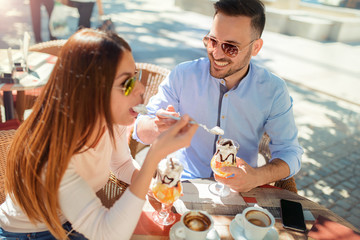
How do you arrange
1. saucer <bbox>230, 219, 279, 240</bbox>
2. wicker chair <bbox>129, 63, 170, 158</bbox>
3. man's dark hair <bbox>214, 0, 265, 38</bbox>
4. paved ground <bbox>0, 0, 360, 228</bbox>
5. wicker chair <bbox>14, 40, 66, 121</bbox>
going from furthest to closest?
paved ground <bbox>0, 0, 360, 228</bbox> < wicker chair <bbox>14, 40, 66, 121</bbox> < wicker chair <bbox>129, 63, 170, 158</bbox> < man's dark hair <bbox>214, 0, 265, 38</bbox> < saucer <bbox>230, 219, 279, 240</bbox>

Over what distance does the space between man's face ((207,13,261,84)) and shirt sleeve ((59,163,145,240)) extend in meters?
1.34

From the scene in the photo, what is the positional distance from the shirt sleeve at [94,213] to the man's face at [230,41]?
4.40 ft

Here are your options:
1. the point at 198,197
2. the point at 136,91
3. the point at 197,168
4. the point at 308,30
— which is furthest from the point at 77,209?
the point at 308,30

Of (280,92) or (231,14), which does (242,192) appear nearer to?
(280,92)

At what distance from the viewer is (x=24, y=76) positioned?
328 centimetres

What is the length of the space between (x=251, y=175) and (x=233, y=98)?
73cm

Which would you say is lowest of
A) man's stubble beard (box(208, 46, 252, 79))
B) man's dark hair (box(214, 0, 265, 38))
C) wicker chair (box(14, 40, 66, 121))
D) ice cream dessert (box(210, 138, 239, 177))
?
wicker chair (box(14, 40, 66, 121))

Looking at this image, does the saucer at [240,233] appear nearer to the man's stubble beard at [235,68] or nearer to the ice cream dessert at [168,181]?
the ice cream dessert at [168,181]

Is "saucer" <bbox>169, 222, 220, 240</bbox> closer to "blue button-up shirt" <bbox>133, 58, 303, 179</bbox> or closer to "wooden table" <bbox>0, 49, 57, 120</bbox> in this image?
"blue button-up shirt" <bbox>133, 58, 303, 179</bbox>

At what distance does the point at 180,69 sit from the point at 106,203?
1.20 metres

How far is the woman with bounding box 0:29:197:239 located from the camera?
130 centimetres

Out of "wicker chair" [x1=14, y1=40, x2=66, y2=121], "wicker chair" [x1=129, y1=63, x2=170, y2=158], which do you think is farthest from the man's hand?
"wicker chair" [x1=14, y1=40, x2=66, y2=121]

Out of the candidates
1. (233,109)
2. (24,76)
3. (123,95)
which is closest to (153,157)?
(123,95)

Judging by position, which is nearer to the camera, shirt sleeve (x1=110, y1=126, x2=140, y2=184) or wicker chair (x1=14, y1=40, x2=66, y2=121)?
shirt sleeve (x1=110, y1=126, x2=140, y2=184)
